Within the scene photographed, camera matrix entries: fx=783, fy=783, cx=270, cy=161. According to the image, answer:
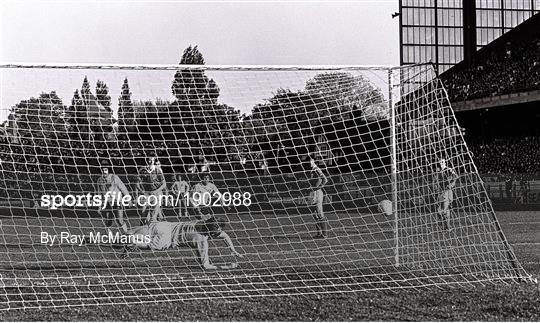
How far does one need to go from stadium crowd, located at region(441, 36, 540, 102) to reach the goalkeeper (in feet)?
67.4

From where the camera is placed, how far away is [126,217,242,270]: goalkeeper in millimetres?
9883

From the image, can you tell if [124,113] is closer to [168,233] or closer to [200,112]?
[168,233]

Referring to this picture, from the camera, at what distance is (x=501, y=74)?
108ft

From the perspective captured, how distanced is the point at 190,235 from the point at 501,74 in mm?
25616

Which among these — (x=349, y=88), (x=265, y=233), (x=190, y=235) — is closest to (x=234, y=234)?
(x=265, y=233)

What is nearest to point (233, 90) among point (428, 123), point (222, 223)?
point (222, 223)

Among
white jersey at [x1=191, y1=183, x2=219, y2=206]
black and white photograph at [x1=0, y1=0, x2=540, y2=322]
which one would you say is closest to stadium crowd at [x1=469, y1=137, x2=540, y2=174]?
black and white photograph at [x1=0, y1=0, x2=540, y2=322]

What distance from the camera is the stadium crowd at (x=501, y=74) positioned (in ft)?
98.9

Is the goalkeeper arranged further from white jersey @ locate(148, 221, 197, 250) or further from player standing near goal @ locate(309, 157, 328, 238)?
player standing near goal @ locate(309, 157, 328, 238)

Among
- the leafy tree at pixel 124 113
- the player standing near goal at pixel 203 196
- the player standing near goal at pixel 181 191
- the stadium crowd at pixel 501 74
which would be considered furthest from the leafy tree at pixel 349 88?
the stadium crowd at pixel 501 74

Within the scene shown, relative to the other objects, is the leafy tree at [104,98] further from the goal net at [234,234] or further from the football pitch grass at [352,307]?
the football pitch grass at [352,307]

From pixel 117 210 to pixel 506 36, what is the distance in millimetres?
29436

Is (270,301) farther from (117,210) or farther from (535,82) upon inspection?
(535,82)

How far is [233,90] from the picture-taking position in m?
10.6
